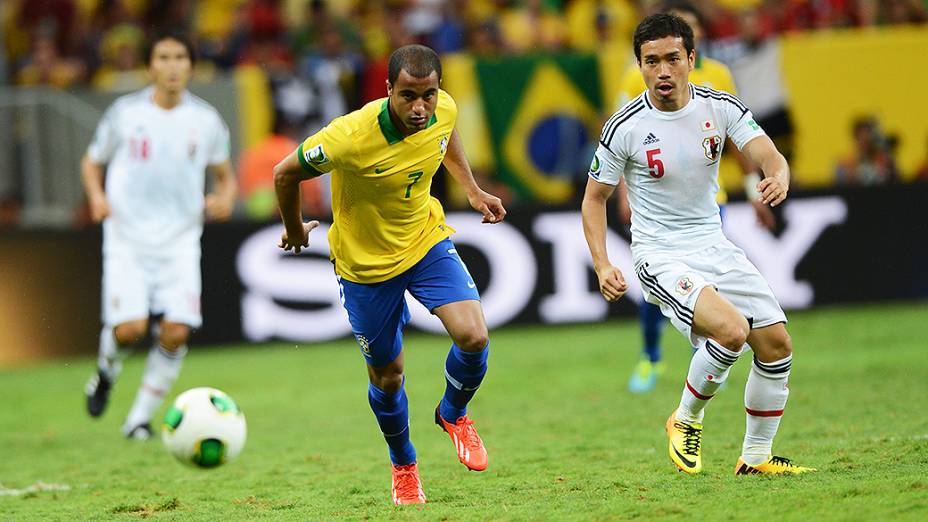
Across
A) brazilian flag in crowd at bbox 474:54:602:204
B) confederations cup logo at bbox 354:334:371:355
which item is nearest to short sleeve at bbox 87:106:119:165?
confederations cup logo at bbox 354:334:371:355

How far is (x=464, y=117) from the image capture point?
17.6m

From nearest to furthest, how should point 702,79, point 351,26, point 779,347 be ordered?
point 779,347, point 702,79, point 351,26

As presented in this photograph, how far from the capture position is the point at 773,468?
677cm

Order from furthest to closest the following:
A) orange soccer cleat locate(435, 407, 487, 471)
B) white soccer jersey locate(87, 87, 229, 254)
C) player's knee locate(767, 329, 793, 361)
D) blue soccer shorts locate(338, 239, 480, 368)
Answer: white soccer jersey locate(87, 87, 229, 254), orange soccer cleat locate(435, 407, 487, 471), blue soccer shorts locate(338, 239, 480, 368), player's knee locate(767, 329, 793, 361)

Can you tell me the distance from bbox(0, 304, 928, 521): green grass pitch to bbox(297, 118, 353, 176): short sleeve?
165 cm

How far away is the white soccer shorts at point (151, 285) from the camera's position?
10055 mm

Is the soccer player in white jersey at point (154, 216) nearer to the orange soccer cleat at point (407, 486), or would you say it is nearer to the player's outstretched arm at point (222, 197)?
the player's outstretched arm at point (222, 197)

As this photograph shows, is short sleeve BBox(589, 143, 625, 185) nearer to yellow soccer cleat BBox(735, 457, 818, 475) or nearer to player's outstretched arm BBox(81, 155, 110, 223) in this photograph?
yellow soccer cleat BBox(735, 457, 818, 475)

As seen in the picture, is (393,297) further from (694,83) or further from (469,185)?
(694,83)

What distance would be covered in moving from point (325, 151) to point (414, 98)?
49 centimetres

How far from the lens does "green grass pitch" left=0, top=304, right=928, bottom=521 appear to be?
6.39 m

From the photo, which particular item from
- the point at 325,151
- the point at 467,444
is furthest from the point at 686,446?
the point at 325,151

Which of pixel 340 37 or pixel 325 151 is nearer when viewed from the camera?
pixel 325 151

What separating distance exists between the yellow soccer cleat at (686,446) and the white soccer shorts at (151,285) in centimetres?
437
